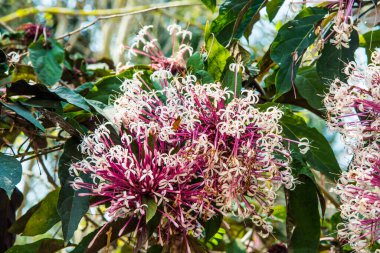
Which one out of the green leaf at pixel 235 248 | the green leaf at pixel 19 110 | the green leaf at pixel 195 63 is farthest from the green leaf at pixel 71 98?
the green leaf at pixel 235 248

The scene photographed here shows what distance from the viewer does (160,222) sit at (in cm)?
97

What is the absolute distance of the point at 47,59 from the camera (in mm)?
1506

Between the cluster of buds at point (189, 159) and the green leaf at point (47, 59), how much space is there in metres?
0.50

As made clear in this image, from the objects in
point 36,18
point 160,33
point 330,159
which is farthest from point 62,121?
point 160,33

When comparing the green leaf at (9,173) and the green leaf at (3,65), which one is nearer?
the green leaf at (9,173)

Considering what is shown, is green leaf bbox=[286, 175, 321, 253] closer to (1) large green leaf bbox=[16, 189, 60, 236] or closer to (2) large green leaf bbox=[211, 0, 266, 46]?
(2) large green leaf bbox=[211, 0, 266, 46]

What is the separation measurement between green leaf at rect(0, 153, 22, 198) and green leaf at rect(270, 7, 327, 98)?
1.48 ft

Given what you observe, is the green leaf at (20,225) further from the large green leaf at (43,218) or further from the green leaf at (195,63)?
the green leaf at (195,63)

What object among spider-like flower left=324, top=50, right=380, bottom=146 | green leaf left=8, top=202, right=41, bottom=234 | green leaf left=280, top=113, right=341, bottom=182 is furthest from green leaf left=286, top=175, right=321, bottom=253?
green leaf left=8, top=202, right=41, bottom=234

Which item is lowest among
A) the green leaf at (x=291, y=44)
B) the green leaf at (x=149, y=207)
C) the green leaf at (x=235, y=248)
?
the green leaf at (x=235, y=248)

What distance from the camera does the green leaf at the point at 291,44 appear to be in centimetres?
105

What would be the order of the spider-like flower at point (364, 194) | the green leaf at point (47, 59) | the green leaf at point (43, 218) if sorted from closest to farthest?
the spider-like flower at point (364, 194) < the green leaf at point (43, 218) < the green leaf at point (47, 59)

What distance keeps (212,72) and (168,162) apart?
0.26m

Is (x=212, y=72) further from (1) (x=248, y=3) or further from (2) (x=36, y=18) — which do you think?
(2) (x=36, y=18)
